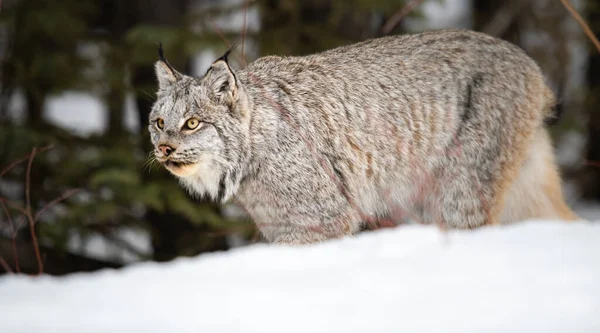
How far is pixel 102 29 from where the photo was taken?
1027 centimetres

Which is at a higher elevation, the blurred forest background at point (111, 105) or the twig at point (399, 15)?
the twig at point (399, 15)

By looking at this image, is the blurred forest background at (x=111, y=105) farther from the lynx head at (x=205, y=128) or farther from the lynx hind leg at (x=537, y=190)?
the lynx head at (x=205, y=128)

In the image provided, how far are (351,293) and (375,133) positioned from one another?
82.5 inches

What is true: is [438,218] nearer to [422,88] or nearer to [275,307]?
[422,88]

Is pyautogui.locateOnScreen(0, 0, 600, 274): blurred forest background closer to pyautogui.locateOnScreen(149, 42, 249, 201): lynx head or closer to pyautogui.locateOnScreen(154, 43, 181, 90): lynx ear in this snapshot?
pyautogui.locateOnScreen(154, 43, 181, 90): lynx ear

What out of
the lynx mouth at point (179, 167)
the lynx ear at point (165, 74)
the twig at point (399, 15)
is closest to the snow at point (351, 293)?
the lynx mouth at point (179, 167)

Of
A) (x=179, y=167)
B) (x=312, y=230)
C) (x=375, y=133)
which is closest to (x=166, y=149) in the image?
(x=179, y=167)

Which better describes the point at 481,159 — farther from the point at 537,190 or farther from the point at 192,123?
the point at 192,123

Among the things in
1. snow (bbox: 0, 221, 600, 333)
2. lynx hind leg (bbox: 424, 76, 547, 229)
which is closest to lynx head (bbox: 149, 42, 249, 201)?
snow (bbox: 0, 221, 600, 333)

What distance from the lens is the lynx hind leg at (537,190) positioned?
5035 millimetres

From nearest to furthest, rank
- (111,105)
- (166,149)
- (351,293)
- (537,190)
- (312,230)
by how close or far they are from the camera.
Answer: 1. (351,293)
2. (166,149)
3. (312,230)
4. (537,190)
5. (111,105)

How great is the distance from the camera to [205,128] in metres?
4.14

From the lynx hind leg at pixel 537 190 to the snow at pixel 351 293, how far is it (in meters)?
1.59

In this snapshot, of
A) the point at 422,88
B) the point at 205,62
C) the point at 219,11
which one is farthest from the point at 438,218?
the point at 205,62
